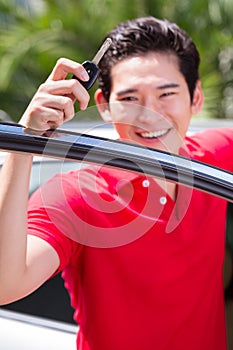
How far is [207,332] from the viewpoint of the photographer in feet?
6.95

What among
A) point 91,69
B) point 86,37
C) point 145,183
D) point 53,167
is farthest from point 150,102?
point 86,37

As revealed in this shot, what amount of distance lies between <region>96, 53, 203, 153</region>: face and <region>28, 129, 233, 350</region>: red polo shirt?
0.43 ft

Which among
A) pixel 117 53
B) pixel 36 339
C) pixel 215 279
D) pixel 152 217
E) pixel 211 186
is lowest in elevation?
pixel 36 339

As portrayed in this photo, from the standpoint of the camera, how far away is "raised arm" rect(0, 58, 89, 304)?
156 cm

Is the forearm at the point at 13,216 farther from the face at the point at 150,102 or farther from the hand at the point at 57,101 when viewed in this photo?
the face at the point at 150,102

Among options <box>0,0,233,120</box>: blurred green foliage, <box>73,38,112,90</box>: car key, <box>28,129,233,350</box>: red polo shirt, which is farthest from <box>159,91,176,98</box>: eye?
<box>0,0,233,120</box>: blurred green foliage

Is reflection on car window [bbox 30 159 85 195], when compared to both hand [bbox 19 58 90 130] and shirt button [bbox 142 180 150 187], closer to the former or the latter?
shirt button [bbox 142 180 150 187]

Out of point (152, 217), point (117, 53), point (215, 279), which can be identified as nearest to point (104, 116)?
point (117, 53)

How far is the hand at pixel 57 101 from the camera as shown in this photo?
1.55 meters

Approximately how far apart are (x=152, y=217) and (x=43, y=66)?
7.64 metres

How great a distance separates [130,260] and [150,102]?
46 cm

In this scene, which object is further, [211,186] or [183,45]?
[183,45]

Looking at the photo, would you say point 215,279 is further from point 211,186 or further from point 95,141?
point 95,141

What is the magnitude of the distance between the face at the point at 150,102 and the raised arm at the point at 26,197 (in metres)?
0.45
